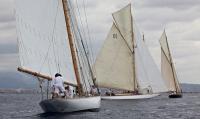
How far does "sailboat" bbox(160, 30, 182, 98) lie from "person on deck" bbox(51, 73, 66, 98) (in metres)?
91.1

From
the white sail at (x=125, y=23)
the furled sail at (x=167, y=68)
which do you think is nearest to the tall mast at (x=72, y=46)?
the white sail at (x=125, y=23)

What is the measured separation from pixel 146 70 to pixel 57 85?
6181cm

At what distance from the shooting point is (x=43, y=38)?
220 feet

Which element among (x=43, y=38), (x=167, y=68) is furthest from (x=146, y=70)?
(x=43, y=38)

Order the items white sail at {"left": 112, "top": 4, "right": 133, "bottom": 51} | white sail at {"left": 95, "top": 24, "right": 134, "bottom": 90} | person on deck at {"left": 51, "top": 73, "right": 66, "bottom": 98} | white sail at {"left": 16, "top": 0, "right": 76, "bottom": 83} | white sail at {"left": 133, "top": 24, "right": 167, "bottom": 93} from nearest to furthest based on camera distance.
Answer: person on deck at {"left": 51, "top": 73, "right": 66, "bottom": 98} < white sail at {"left": 16, "top": 0, "right": 76, "bottom": 83} < white sail at {"left": 95, "top": 24, "right": 134, "bottom": 90} < white sail at {"left": 112, "top": 4, "right": 133, "bottom": 51} < white sail at {"left": 133, "top": 24, "right": 167, "bottom": 93}

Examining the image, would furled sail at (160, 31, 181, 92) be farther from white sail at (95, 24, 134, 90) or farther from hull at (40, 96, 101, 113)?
hull at (40, 96, 101, 113)

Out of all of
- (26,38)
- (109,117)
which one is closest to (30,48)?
(26,38)

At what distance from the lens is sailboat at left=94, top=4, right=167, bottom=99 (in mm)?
116812

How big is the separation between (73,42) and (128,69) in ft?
172

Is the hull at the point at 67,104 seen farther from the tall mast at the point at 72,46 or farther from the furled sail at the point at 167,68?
the furled sail at the point at 167,68

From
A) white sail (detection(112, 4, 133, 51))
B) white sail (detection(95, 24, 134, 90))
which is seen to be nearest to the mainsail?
white sail (detection(95, 24, 134, 90))

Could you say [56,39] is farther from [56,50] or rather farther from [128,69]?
[128,69]

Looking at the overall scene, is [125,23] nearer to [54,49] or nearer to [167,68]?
[167,68]

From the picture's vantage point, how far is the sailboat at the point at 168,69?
15300 centimetres
